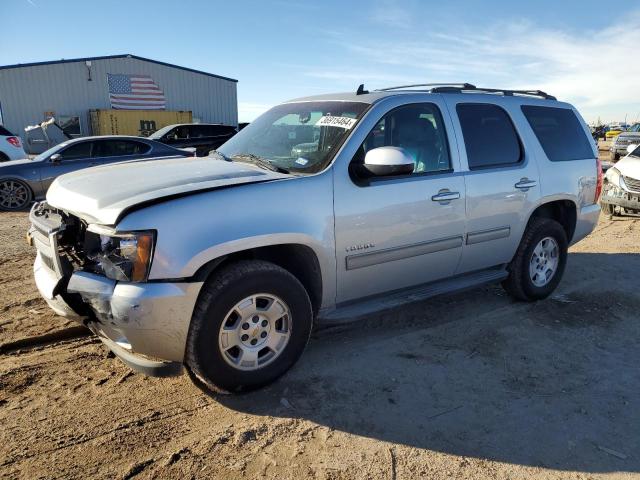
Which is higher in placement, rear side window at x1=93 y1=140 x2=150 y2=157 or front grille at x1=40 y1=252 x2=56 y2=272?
rear side window at x1=93 y1=140 x2=150 y2=157

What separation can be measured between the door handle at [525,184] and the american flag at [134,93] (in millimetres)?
27511

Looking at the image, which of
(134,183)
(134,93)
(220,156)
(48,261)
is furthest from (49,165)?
(134,93)

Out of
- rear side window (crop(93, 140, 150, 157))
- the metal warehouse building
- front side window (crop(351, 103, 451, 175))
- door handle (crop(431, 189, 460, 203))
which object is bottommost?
door handle (crop(431, 189, 460, 203))

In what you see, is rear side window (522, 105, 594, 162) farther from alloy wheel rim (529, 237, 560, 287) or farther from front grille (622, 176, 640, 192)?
front grille (622, 176, 640, 192)

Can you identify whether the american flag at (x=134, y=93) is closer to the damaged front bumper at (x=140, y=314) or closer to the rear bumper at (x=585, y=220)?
the rear bumper at (x=585, y=220)

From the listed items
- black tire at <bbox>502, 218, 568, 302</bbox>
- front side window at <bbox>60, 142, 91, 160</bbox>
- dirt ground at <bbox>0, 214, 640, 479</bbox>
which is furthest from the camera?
front side window at <bbox>60, 142, 91, 160</bbox>

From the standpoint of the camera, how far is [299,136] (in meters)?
3.87

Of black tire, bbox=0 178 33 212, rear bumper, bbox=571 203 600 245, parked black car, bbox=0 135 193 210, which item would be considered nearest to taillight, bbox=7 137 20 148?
parked black car, bbox=0 135 193 210

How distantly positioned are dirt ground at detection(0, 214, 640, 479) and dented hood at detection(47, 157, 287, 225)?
1156 millimetres

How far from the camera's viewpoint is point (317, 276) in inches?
133

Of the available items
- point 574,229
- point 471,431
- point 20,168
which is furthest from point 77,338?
point 20,168

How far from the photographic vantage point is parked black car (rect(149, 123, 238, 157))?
612 inches

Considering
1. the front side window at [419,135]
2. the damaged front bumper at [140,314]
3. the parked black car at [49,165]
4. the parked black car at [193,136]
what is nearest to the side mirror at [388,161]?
the front side window at [419,135]

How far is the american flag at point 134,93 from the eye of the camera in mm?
27703
